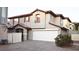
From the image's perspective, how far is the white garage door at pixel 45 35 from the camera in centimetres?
259

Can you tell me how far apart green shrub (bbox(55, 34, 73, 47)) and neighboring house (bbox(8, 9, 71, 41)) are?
0.06m

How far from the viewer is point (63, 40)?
8.47ft

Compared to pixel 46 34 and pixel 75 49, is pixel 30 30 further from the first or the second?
pixel 75 49

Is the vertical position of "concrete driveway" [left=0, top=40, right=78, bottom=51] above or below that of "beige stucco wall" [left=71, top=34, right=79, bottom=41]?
below

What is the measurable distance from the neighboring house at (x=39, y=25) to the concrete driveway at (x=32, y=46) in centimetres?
6

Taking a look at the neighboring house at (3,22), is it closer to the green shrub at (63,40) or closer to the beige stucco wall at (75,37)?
the green shrub at (63,40)

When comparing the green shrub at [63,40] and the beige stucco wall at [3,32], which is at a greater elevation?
the beige stucco wall at [3,32]

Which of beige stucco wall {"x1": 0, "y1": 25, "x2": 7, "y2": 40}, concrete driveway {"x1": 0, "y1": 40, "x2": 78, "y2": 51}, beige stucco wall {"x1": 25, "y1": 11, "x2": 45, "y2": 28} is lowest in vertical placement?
concrete driveway {"x1": 0, "y1": 40, "x2": 78, "y2": 51}

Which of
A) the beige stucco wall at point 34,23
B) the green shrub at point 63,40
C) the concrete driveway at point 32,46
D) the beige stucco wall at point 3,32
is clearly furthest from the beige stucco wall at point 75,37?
the beige stucco wall at point 3,32

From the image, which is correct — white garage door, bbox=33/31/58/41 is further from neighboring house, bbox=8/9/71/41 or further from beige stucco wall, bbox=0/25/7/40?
beige stucco wall, bbox=0/25/7/40

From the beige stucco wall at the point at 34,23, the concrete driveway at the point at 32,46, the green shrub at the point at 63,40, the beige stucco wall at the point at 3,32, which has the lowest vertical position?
the concrete driveway at the point at 32,46

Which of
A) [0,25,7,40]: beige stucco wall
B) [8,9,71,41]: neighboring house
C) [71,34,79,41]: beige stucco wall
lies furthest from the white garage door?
[0,25,7,40]: beige stucco wall

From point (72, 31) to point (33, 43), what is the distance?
22.4 inches

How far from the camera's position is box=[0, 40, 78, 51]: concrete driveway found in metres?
2.58
